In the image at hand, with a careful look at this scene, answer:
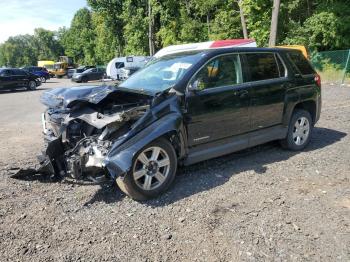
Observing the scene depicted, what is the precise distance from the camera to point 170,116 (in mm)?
4586

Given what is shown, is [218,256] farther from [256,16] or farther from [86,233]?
[256,16]

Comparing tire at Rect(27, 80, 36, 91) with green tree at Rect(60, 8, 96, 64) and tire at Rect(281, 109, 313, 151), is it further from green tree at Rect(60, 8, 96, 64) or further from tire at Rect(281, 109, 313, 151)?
green tree at Rect(60, 8, 96, 64)

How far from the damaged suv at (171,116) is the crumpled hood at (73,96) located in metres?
0.01

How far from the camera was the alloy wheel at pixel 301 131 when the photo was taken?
6.42 m

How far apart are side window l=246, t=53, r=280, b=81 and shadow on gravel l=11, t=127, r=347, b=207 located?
4.34 ft

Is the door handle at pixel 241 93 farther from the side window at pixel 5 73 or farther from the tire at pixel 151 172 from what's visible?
the side window at pixel 5 73

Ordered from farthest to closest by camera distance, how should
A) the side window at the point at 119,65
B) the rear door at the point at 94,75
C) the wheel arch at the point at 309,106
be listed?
the rear door at the point at 94,75, the side window at the point at 119,65, the wheel arch at the point at 309,106

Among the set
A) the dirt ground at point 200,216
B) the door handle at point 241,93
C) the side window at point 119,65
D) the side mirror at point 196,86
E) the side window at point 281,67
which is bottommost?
the dirt ground at point 200,216

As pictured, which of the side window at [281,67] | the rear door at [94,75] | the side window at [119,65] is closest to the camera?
the side window at [281,67]

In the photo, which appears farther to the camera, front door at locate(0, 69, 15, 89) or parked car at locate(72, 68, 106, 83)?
parked car at locate(72, 68, 106, 83)

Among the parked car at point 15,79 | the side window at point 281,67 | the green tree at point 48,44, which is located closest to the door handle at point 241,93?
the side window at point 281,67

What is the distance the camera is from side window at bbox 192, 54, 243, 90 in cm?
499

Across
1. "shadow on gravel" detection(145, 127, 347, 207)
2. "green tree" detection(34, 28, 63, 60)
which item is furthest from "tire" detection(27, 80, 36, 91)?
"green tree" detection(34, 28, 63, 60)

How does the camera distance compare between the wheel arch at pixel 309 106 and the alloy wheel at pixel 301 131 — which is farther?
the wheel arch at pixel 309 106
